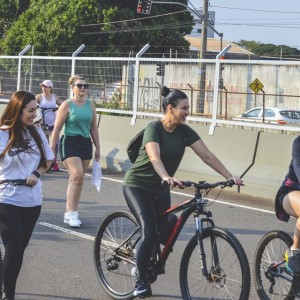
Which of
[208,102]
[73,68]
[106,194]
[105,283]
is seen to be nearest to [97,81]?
[73,68]

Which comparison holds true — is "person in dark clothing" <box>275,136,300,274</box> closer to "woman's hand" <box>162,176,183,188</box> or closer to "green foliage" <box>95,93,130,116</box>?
"woman's hand" <box>162,176,183,188</box>

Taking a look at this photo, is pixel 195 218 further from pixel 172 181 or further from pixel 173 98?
pixel 173 98

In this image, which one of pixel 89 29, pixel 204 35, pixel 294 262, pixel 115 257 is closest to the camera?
pixel 294 262

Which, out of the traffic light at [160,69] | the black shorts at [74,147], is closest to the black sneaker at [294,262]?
the black shorts at [74,147]

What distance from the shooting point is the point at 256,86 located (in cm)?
1465

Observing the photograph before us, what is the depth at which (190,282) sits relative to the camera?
225 inches

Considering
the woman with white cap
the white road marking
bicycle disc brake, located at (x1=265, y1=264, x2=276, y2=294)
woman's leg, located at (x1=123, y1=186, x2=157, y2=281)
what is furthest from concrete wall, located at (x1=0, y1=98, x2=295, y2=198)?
woman's leg, located at (x1=123, y1=186, x2=157, y2=281)

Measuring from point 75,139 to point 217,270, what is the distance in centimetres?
431

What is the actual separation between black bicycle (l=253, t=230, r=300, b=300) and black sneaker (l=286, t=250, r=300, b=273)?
0.07m

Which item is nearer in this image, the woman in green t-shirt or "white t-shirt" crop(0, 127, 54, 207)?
"white t-shirt" crop(0, 127, 54, 207)

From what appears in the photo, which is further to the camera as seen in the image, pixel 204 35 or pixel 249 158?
pixel 204 35

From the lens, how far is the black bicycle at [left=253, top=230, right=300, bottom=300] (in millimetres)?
5675

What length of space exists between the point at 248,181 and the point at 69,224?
13.3 feet

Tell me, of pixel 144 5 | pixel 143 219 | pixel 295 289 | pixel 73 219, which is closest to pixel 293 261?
pixel 295 289
